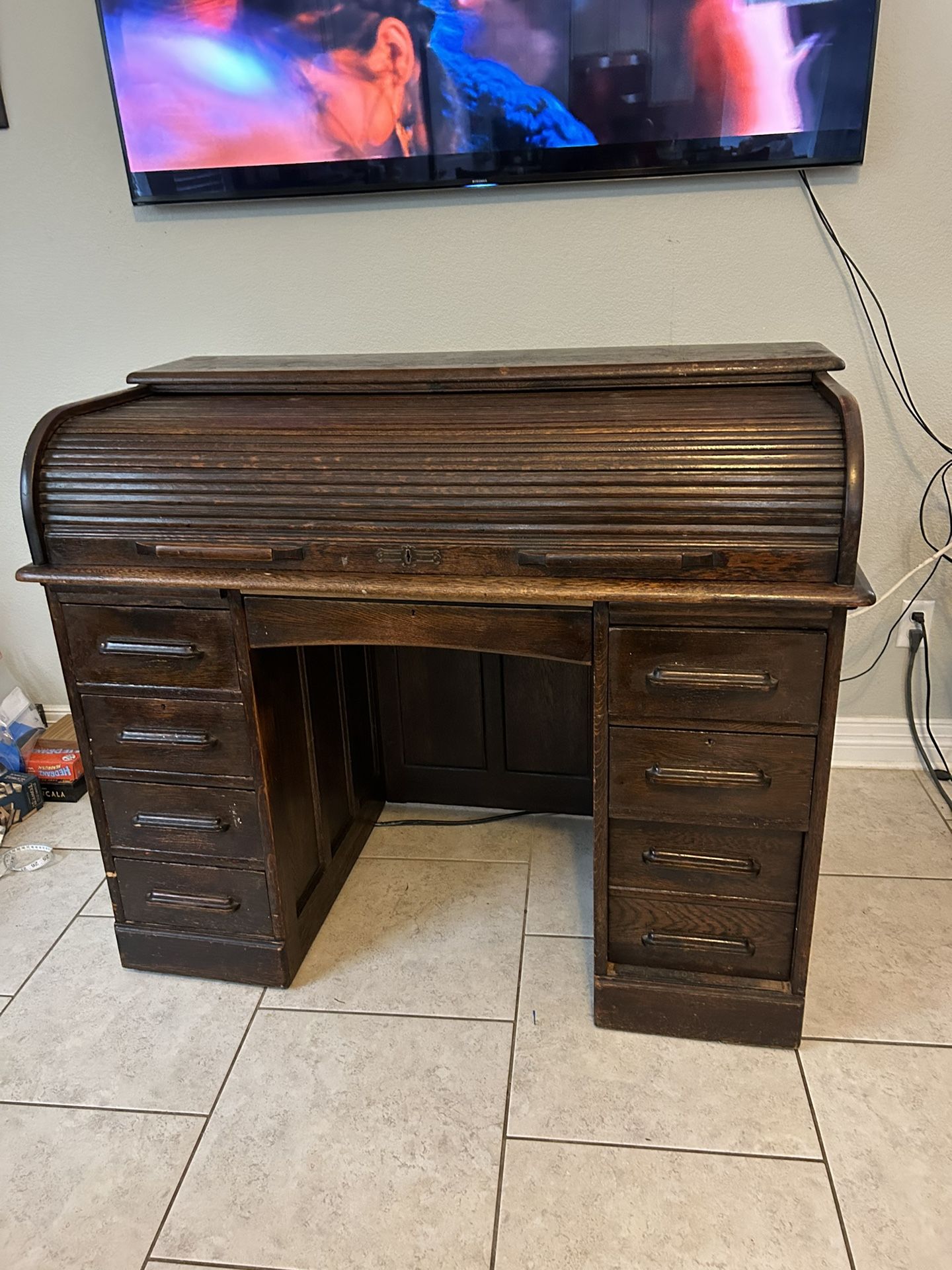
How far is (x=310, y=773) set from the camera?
6.09ft

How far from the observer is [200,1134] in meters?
1.50

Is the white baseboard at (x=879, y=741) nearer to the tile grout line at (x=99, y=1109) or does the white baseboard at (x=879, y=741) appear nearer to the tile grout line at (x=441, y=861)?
the tile grout line at (x=441, y=861)

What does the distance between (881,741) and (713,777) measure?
1135 millimetres

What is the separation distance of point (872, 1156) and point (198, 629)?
51.2 inches

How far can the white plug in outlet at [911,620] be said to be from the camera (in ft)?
7.45

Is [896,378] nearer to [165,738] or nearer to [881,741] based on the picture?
[881,741]

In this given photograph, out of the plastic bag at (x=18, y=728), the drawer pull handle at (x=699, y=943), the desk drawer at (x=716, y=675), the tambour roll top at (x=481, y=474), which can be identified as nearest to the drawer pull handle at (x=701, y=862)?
the drawer pull handle at (x=699, y=943)

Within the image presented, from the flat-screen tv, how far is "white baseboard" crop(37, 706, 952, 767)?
1284 mm

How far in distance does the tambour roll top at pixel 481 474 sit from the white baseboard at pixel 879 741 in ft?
3.60

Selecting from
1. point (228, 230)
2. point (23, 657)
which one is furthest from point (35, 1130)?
point (228, 230)

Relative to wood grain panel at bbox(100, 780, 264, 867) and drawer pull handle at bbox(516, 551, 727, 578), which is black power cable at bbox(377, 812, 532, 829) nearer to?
wood grain panel at bbox(100, 780, 264, 867)

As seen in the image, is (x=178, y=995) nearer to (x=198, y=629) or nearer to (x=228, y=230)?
(x=198, y=629)

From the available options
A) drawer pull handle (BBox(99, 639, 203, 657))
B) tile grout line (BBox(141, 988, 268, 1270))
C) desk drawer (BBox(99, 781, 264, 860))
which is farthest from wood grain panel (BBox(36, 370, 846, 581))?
tile grout line (BBox(141, 988, 268, 1270))

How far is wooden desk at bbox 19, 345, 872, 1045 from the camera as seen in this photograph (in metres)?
1.36
